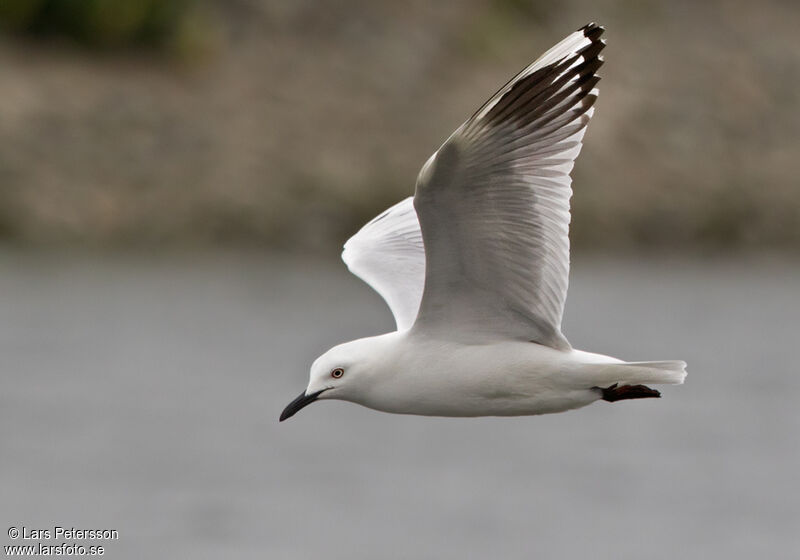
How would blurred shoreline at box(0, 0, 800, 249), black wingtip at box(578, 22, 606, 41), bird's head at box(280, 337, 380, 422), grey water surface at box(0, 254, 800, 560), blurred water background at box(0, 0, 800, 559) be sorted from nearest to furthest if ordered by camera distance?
black wingtip at box(578, 22, 606, 41)
bird's head at box(280, 337, 380, 422)
grey water surface at box(0, 254, 800, 560)
blurred water background at box(0, 0, 800, 559)
blurred shoreline at box(0, 0, 800, 249)

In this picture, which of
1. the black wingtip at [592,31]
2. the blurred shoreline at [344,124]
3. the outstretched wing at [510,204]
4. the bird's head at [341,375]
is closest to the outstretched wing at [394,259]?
the bird's head at [341,375]

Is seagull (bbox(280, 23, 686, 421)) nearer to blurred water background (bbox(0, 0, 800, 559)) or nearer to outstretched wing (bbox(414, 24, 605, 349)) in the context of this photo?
outstretched wing (bbox(414, 24, 605, 349))

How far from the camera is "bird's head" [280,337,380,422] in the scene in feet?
27.8

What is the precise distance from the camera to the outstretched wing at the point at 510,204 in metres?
7.75

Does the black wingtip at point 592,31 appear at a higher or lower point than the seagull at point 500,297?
higher

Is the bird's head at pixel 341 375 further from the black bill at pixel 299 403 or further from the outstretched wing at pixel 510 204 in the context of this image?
the outstretched wing at pixel 510 204

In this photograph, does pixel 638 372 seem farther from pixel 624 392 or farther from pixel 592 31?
pixel 592 31

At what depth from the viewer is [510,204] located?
8.05 m

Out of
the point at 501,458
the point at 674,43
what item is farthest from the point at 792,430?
the point at 674,43

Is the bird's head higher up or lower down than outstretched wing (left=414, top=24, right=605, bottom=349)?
lower down

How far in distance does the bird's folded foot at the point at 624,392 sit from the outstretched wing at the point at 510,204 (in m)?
0.34

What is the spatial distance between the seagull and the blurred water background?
11.1 m

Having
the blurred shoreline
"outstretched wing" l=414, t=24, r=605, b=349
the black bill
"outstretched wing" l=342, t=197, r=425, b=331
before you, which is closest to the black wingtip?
"outstretched wing" l=414, t=24, r=605, b=349

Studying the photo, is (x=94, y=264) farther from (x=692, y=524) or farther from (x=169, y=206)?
(x=692, y=524)
